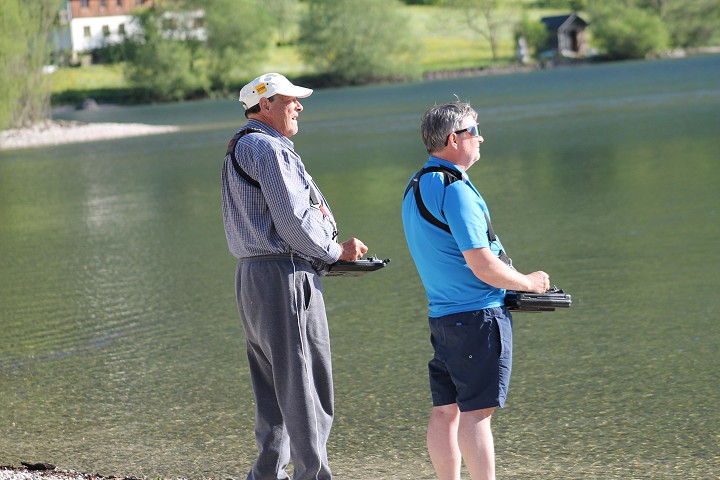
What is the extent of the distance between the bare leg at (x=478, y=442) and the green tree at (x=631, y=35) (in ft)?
373

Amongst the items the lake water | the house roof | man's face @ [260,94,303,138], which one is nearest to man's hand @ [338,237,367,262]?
man's face @ [260,94,303,138]

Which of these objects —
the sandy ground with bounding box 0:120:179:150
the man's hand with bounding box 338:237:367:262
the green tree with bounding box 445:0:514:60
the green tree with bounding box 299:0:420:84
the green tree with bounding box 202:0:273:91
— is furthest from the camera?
the green tree with bounding box 445:0:514:60

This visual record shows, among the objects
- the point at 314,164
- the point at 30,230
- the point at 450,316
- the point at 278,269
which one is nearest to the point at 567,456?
the point at 450,316

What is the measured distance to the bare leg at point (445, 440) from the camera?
4.76 metres

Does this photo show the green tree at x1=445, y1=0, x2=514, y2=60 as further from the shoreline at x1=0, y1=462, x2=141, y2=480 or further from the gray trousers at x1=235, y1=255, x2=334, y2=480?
the gray trousers at x1=235, y1=255, x2=334, y2=480

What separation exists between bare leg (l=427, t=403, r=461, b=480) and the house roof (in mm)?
125275

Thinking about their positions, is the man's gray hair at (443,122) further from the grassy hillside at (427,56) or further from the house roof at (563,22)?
the house roof at (563,22)

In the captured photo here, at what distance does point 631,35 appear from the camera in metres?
114

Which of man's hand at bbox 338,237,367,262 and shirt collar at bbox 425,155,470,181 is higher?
shirt collar at bbox 425,155,470,181

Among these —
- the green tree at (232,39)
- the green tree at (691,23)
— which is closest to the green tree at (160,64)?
the green tree at (232,39)

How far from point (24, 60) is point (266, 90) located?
4819cm

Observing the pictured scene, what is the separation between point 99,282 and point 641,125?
19.7 m

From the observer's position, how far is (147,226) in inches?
659

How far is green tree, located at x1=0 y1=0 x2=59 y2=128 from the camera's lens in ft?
155
